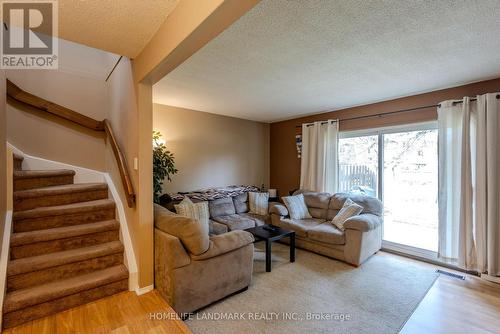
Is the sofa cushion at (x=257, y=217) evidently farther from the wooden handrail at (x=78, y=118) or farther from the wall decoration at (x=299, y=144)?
the wooden handrail at (x=78, y=118)

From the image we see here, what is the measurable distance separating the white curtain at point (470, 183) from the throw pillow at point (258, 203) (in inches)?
107

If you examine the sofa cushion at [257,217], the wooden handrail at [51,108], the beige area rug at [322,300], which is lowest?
the beige area rug at [322,300]

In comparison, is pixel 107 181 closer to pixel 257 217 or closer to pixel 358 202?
pixel 257 217

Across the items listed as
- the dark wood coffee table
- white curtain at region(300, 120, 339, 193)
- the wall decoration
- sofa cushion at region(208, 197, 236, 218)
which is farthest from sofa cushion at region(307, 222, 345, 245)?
the wall decoration

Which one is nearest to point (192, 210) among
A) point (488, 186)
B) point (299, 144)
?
point (299, 144)

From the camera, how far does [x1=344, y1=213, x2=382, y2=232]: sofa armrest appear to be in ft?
10.2

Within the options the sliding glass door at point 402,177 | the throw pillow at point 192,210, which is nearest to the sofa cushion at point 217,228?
the throw pillow at point 192,210

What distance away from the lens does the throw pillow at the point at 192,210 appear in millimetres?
3496

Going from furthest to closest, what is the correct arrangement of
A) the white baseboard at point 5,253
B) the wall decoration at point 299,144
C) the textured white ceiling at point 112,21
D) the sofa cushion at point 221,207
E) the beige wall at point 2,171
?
the wall decoration at point 299,144
the sofa cushion at point 221,207
the beige wall at point 2,171
the white baseboard at point 5,253
the textured white ceiling at point 112,21

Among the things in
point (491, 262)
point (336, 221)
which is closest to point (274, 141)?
point (336, 221)

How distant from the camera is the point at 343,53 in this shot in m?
2.17

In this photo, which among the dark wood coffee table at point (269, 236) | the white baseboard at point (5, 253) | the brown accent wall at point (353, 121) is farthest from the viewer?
the brown accent wall at point (353, 121)

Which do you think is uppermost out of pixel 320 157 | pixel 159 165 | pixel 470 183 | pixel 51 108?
pixel 51 108

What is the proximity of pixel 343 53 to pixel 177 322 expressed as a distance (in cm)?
273
